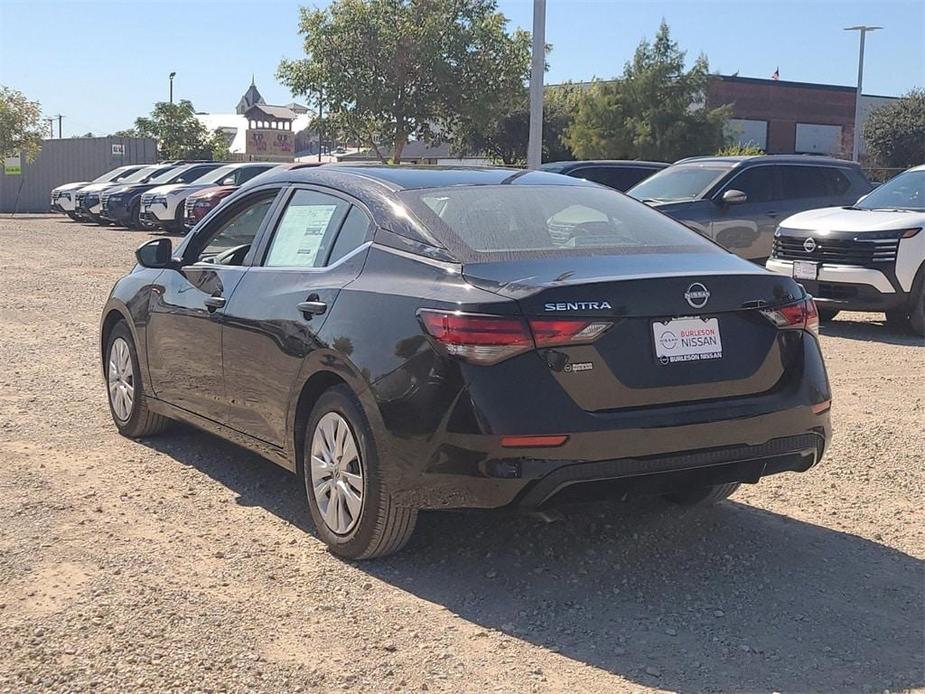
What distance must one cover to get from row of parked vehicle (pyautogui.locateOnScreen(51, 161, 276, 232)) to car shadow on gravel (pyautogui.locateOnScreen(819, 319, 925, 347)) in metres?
12.8

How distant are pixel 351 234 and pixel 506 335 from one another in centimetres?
124

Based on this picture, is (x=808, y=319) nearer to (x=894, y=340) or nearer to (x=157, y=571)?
(x=157, y=571)

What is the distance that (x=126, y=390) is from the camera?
6.60 m

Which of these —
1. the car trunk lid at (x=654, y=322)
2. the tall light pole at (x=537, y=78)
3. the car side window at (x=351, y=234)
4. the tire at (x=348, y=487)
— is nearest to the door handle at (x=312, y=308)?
the car side window at (x=351, y=234)

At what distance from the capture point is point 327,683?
354cm

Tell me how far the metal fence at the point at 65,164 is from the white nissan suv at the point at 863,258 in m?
37.5

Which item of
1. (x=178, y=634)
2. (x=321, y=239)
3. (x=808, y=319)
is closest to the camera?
(x=178, y=634)

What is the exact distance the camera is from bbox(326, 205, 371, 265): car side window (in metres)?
4.84

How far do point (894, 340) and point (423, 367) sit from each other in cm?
796

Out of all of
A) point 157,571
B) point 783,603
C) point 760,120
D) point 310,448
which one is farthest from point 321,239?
point 760,120

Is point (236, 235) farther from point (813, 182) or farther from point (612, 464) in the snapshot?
point (813, 182)

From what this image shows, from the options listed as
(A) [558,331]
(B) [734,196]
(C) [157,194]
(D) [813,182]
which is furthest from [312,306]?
(C) [157,194]

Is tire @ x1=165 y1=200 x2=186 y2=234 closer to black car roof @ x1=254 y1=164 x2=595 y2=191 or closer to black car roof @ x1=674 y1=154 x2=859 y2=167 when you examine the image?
black car roof @ x1=674 y1=154 x2=859 y2=167

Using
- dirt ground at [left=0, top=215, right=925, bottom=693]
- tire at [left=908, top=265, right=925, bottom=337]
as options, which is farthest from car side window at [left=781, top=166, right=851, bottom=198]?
dirt ground at [left=0, top=215, right=925, bottom=693]
